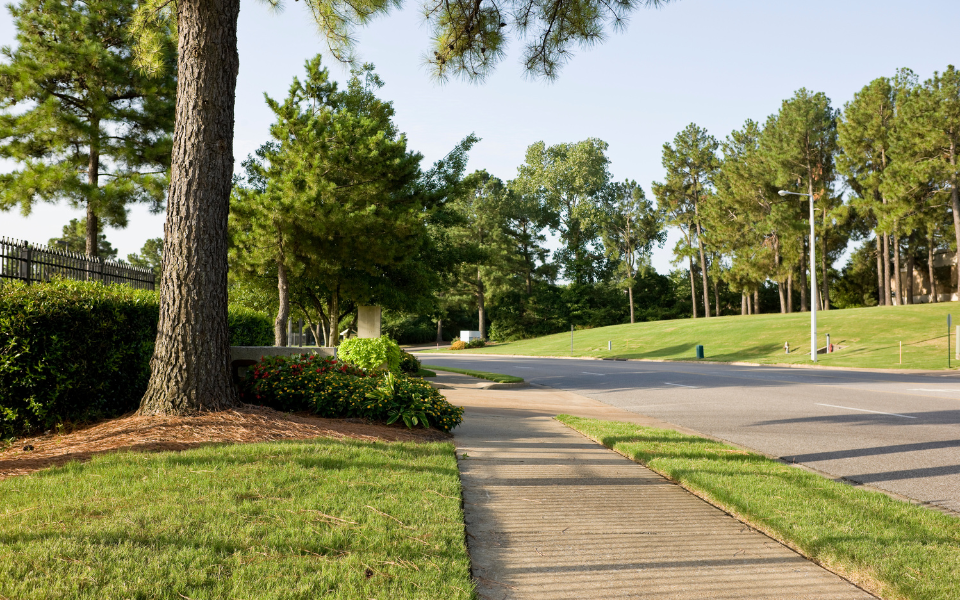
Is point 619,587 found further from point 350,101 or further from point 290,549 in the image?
point 350,101

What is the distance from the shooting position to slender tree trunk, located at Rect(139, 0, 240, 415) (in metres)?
7.22

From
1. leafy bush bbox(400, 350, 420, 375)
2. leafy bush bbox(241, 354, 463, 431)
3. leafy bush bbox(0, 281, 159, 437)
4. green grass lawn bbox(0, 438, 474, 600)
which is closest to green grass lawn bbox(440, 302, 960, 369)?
leafy bush bbox(400, 350, 420, 375)

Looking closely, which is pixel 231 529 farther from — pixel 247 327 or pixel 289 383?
pixel 247 327

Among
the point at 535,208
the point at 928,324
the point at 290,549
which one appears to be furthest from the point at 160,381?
the point at 535,208

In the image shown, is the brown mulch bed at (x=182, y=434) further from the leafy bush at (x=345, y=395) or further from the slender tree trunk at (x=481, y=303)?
the slender tree trunk at (x=481, y=303)

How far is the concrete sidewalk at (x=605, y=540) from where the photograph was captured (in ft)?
11.3

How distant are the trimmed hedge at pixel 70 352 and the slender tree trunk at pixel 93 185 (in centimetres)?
1003

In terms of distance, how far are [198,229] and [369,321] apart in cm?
1323

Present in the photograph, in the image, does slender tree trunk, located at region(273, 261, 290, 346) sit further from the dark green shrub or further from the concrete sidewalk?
the concrete sidewalk

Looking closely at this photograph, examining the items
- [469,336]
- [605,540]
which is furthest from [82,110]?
[469,336]

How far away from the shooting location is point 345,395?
848 centimetres

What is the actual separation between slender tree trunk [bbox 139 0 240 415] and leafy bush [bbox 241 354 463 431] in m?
1.12

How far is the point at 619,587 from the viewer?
3.44 meters

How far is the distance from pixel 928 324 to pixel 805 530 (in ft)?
126
